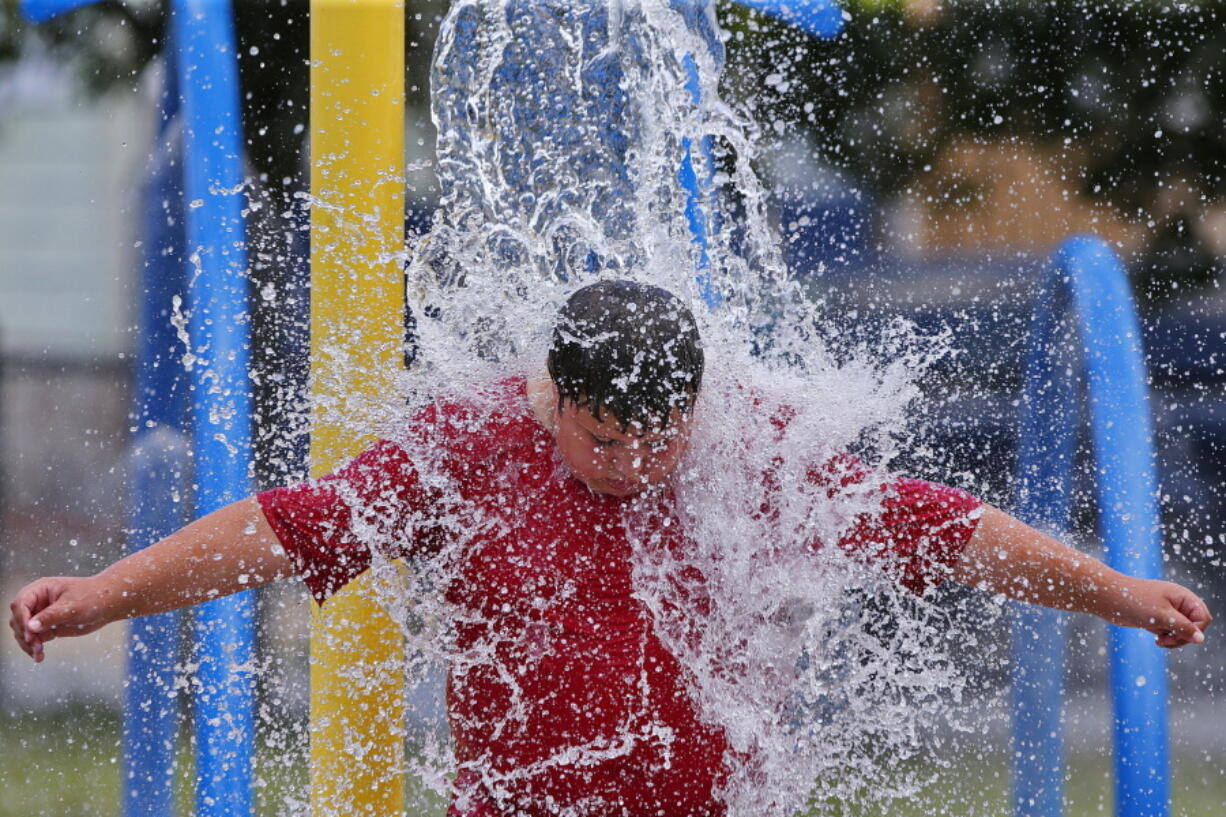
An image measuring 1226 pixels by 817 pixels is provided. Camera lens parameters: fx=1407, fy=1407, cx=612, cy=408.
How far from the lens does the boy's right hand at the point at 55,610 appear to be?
209cm

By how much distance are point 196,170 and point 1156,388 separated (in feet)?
19.6

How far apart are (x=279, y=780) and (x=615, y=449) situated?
3.94 metres

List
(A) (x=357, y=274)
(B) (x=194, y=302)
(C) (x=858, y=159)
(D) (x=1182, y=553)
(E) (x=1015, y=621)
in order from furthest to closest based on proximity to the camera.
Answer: (D) (x=1182, y=553) < (C) (x=858, y=159) < (E) (x=1015, y=621) < (B) (x=194, y=302) < (A) (x=357, y=274)

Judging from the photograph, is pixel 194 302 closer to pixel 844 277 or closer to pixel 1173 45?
pixel 844 277

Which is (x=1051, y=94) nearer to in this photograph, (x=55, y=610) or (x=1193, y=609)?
(x=1193, y=609)

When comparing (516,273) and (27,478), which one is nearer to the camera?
(516,273)

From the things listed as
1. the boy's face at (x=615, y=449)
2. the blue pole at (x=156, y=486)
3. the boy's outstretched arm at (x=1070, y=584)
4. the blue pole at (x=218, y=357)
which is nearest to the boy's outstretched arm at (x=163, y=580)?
the boy's face at (x=615, y=449)

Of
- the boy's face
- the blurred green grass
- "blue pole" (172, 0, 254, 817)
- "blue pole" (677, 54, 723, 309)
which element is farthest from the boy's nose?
the blurred green grass

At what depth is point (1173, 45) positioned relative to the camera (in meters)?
7.59

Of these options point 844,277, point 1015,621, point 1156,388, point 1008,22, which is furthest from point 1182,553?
point 1015,621

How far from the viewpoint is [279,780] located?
5676 millimetres

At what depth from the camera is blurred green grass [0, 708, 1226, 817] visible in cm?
514

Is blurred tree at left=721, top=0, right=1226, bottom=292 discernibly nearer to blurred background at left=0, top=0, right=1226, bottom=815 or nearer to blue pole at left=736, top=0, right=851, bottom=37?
blurred background at left=0, top=0, right=1226, bottom=815

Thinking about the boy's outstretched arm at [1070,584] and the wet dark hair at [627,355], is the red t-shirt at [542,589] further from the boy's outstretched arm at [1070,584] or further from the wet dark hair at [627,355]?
the wet dark hair at [627,355]
